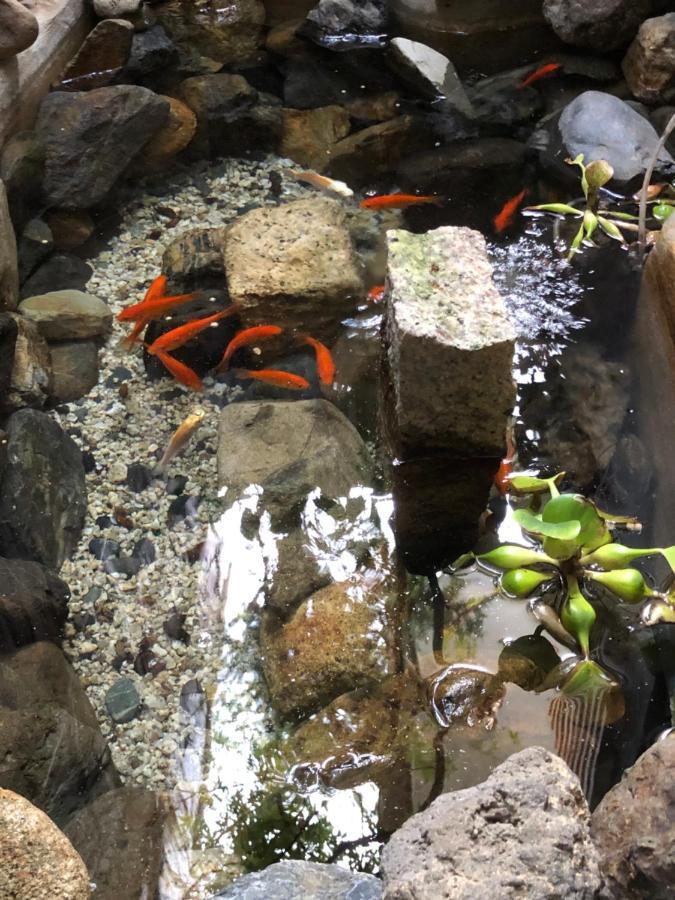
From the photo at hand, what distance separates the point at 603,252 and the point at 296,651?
2747mm

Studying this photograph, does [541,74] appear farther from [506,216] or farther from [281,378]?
[281,378]

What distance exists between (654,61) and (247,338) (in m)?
3.29

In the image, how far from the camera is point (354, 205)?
468cm

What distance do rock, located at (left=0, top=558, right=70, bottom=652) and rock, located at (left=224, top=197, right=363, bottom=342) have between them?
156 cm

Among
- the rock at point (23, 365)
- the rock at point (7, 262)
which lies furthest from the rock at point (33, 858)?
the rock at point (7, 262)

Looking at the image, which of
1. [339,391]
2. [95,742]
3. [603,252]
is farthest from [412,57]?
[95,742]

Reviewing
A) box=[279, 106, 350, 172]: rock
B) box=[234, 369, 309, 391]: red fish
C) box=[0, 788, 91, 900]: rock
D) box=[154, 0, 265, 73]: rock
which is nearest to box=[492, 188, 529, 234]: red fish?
box=[279, 106, 350, 172]: rock

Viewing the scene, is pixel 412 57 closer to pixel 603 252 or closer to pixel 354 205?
pixel 354 205

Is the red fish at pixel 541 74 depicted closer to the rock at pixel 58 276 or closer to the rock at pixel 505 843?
the rock at pixel 58 276

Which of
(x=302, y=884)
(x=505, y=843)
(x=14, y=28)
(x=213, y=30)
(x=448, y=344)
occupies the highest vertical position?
(x=14, y=28)

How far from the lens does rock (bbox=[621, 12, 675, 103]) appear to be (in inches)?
196

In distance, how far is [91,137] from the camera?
15.0 ft

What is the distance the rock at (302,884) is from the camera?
6.64 ft

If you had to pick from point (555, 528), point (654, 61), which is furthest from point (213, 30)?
point (555, 528)
